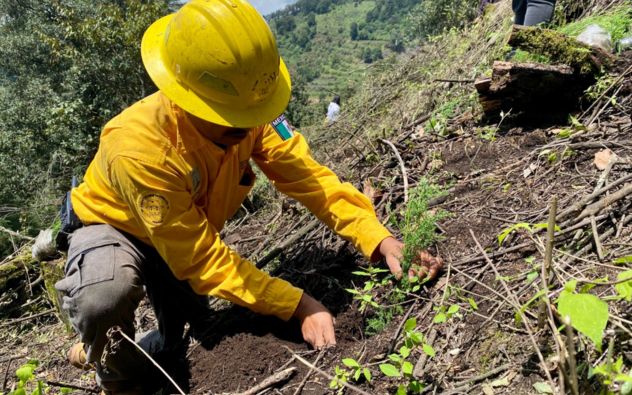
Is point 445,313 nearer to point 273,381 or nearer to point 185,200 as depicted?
point 273,381

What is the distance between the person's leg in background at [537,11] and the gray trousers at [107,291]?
3384mm

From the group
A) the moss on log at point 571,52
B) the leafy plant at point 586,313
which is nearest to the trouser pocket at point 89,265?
the leafy plant at point 586,313

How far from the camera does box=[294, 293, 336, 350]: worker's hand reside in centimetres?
204

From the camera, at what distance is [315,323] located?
2092 millimetres

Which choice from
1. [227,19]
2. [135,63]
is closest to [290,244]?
[227,19]

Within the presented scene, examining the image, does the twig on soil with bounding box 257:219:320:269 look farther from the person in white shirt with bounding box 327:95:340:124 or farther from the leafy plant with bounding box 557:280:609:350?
the person in white shirt with bounding box 327:95:340:124

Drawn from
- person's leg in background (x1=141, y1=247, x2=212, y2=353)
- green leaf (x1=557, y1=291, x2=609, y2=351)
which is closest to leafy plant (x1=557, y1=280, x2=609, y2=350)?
green leaf (x1=557, y1=291, x2=609, y2=351)

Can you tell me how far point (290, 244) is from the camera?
295 centimetres

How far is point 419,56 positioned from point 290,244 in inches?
185

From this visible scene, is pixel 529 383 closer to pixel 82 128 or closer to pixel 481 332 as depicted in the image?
pixel 481 332

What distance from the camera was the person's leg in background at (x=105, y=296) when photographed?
81.7 inches

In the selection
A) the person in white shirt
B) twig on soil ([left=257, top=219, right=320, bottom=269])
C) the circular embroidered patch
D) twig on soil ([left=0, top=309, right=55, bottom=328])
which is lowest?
the person in white shirt

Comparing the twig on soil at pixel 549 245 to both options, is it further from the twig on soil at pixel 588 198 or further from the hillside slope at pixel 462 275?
the twig on soil at pixel 588 198

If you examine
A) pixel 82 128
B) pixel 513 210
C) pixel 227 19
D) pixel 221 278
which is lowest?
pixel 82 128
